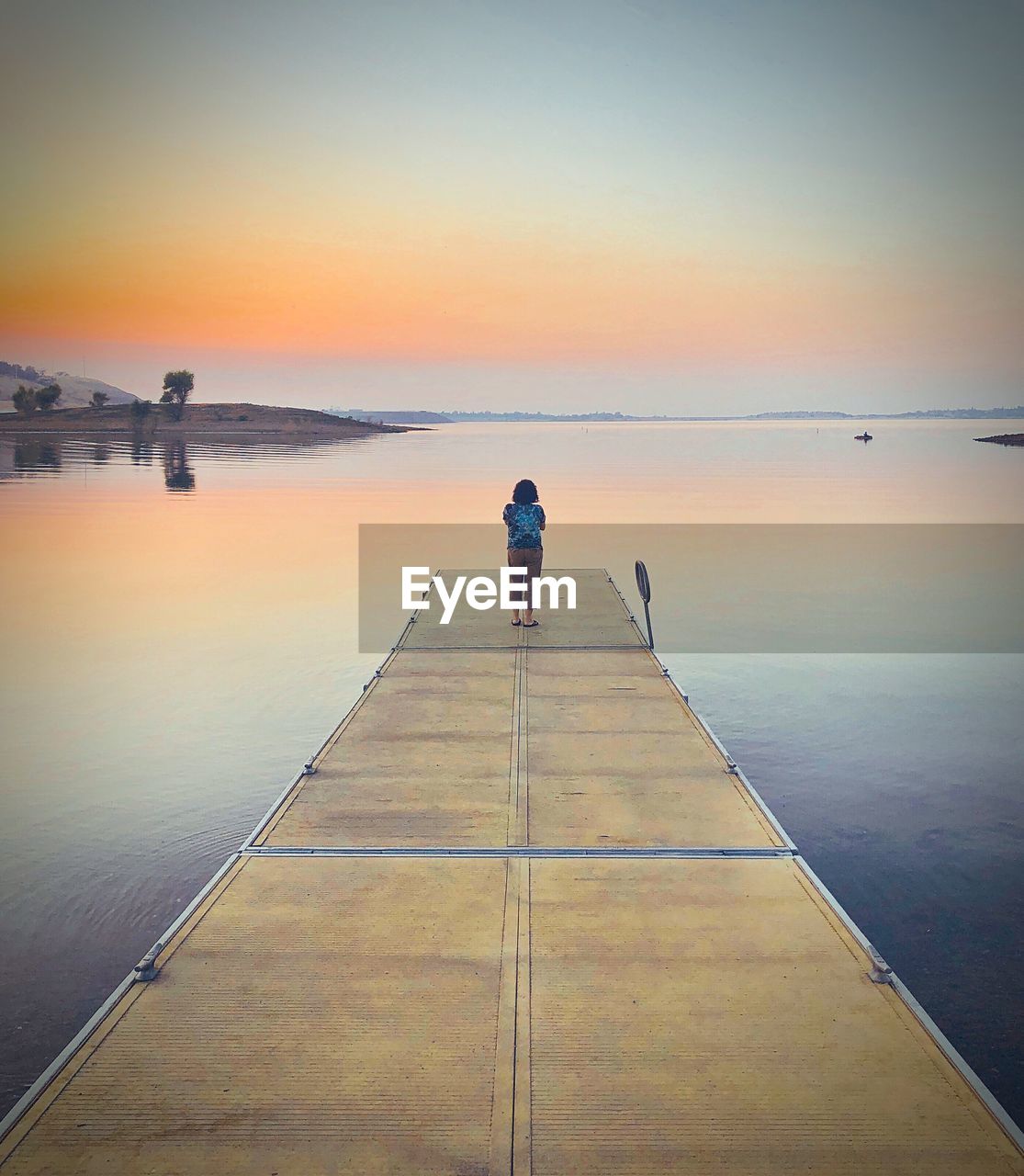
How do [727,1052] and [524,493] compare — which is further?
[524,493]

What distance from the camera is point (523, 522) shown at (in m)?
14.1

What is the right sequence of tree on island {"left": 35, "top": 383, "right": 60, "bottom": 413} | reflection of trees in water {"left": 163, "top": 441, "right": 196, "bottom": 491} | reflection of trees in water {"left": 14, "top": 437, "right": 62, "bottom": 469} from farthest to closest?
tree on island {"left": 35, "top": 383, "right": 60, "bottom": 413}
reflection of trees in water {"left": 14, "top": 437, "right": 62, "bottom": 469}
reflection of trees in water {"left": 163, "top": 441, "right": 196, "bottom": 491}

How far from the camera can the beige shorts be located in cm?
1427

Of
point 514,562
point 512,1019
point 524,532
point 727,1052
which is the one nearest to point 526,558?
point 514,562

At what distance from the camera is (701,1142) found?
361 cm

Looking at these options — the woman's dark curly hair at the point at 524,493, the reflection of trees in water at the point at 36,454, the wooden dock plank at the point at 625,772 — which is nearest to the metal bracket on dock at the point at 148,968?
the wooden dock plank at the point at 625,772

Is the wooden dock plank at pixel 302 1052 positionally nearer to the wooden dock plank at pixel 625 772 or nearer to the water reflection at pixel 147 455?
the wooden dock plank at pixel 625 772

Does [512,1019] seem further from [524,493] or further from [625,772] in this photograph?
[524,493]


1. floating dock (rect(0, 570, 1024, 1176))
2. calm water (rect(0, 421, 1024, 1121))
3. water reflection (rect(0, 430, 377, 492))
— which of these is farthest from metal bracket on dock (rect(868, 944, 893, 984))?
water reflection (rect(0, 430, 377, 492))

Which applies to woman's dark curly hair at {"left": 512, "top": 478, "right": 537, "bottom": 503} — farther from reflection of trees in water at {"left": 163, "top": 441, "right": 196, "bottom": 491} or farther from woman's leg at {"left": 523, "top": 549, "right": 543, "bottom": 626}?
reflection of trees in water at {"left": 163, "top": 441, "right": 196, "bottom": 491}

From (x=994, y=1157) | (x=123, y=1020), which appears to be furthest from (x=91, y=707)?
(x=994, y=1157)
